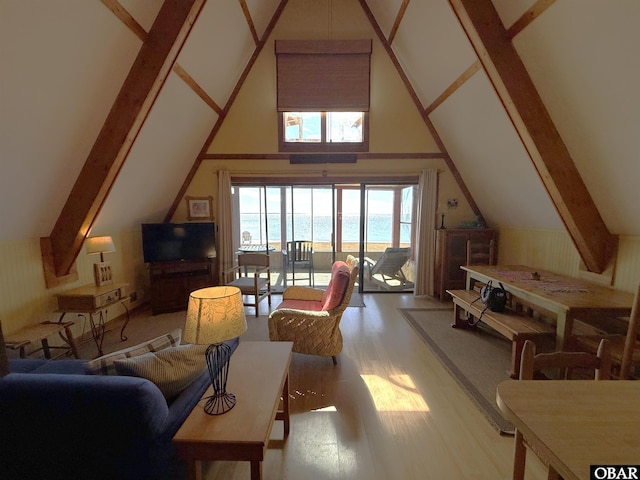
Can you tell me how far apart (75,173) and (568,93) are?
15.0 feet

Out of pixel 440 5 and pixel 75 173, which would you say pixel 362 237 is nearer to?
pixel 440 5

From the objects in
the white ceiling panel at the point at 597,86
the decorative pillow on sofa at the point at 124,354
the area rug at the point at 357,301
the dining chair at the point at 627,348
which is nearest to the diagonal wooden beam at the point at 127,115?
the decorative pillow on sofa at the point at 124,354

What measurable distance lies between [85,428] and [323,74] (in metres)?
4.86

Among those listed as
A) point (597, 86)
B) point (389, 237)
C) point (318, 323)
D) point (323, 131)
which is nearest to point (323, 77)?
point (323, 131)

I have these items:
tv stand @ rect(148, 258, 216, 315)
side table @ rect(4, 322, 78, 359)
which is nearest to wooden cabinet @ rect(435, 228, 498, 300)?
tv stand @ rect(148, 258, 216, 315)

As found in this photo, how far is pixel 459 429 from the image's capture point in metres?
2.07

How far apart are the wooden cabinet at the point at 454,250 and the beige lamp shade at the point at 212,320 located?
164 inches

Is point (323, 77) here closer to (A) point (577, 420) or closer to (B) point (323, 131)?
(B) point (323, 131)

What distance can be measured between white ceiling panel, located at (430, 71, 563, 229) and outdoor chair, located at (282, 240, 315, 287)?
118 inches

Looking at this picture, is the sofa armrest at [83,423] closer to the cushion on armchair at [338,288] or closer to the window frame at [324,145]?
the cushion on armchair at [338,288]

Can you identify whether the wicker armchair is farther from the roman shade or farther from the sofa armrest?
the roman shade

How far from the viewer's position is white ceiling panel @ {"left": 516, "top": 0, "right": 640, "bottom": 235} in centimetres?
199

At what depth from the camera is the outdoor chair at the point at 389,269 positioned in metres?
5.30

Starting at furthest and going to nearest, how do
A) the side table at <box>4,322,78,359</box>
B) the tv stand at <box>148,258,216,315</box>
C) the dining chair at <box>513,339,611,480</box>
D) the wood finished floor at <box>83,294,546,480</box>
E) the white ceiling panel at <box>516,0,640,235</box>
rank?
the tv stand at <box>148,258,216,315</box>, the side table at <box>4,322,78,359</box>, the white ceiling panel at <box>516,0,640,235</box>, the wood finished floor at <box>83,294,546,480</box>, the dining chair at <box>513,339,611,480</box>
